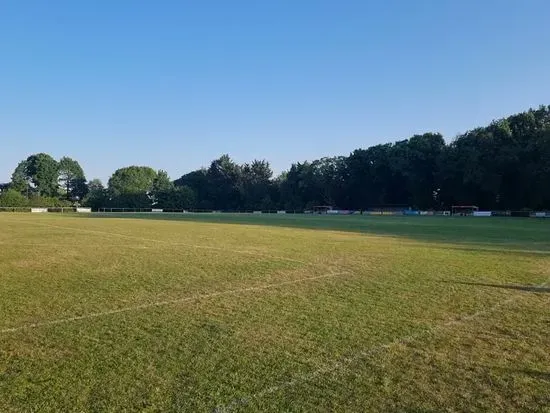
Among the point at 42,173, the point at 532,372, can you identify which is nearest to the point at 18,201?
the point at 42,173

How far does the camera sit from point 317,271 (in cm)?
1288

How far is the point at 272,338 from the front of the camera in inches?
261

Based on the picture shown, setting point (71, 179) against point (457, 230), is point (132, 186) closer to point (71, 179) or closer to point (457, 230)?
point (71, 179)

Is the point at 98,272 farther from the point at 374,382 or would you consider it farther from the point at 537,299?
the point at 537,299

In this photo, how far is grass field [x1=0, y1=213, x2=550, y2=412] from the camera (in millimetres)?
4742

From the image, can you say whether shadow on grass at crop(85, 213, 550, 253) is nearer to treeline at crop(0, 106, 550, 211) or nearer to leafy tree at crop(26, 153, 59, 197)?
treeline at crop(0, 106, 550, 211)

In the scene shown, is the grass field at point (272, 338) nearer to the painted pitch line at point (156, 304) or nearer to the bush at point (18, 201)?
the painted pitch line at point (156, 304)

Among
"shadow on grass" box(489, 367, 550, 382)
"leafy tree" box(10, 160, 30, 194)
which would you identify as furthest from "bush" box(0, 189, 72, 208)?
"shadow on grass" box(489, 367, 550, 382)

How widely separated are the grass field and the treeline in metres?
61.7

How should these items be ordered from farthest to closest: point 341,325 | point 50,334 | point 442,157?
point 442,157
point 341,325
point 50,334

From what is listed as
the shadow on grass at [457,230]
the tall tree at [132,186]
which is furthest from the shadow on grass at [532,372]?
the tall tree at [132,186]

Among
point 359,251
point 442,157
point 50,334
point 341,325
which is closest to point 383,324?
point 341,325

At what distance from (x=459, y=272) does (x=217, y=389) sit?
9.56m

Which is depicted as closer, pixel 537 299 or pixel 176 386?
pixel 176 386
